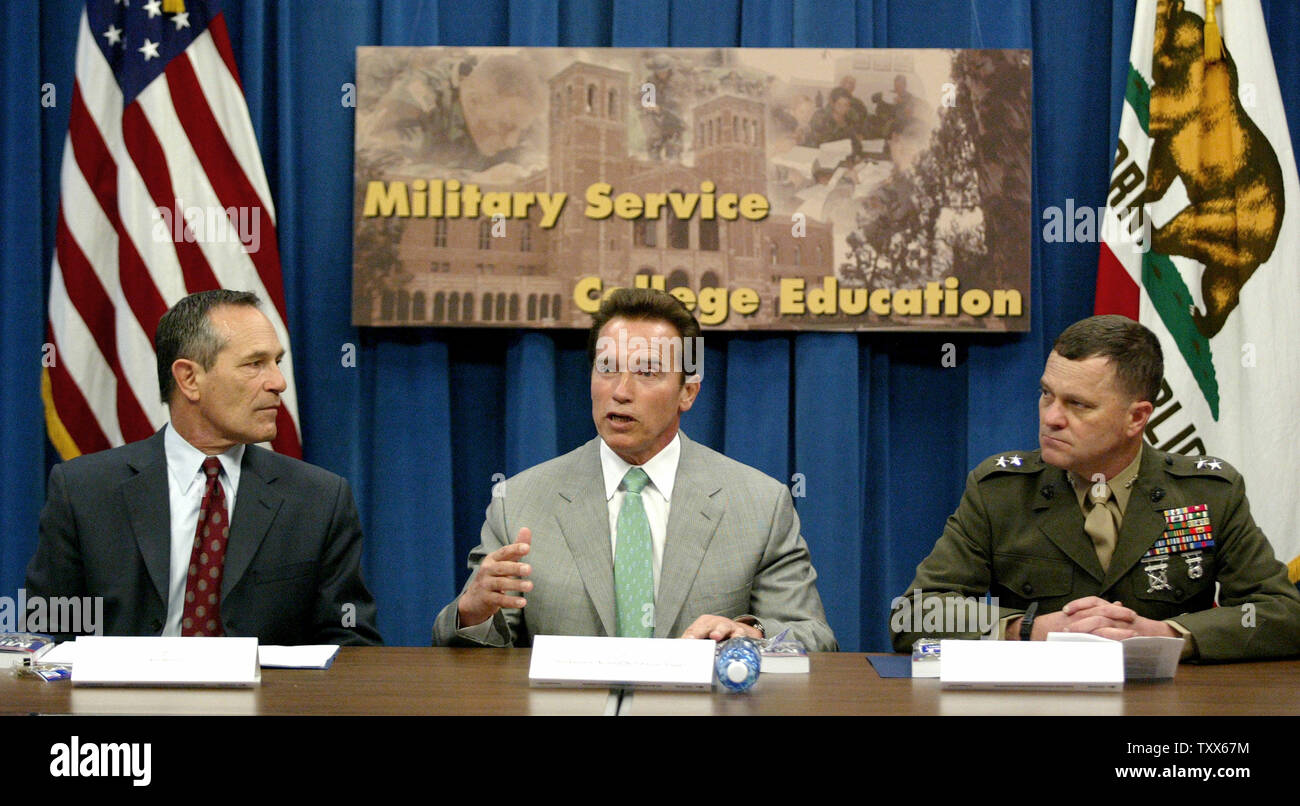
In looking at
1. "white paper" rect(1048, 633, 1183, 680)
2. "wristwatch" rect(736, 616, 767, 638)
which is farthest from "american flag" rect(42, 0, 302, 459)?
"white paper" rect(1048, 633, 1183, 680)

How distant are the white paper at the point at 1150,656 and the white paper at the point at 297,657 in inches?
52.3

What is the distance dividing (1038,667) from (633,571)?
3.18 ft

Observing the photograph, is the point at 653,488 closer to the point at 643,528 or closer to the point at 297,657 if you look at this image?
the point at 643,528

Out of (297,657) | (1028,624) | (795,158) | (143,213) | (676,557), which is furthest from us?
(795,158)

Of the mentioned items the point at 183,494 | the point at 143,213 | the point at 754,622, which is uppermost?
the point at 143,213

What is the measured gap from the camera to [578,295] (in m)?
3.91

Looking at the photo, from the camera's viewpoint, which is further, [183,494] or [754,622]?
[183,494]

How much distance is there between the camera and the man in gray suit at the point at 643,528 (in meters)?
2.56

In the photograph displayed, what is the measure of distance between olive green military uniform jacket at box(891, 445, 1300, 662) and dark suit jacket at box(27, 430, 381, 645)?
52.1 inches

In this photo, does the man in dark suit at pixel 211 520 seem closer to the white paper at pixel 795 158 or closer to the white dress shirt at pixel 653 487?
the white dress shirt at pixel 653 487

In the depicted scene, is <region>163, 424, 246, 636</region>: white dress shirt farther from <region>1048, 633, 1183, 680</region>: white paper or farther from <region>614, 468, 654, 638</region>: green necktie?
<region>1048, 633, 1183, 680</region>: white paper

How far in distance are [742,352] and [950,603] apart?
1545 mm

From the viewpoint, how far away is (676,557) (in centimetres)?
262

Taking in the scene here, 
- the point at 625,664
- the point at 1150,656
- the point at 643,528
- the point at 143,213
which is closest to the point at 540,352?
the point at 143,213
